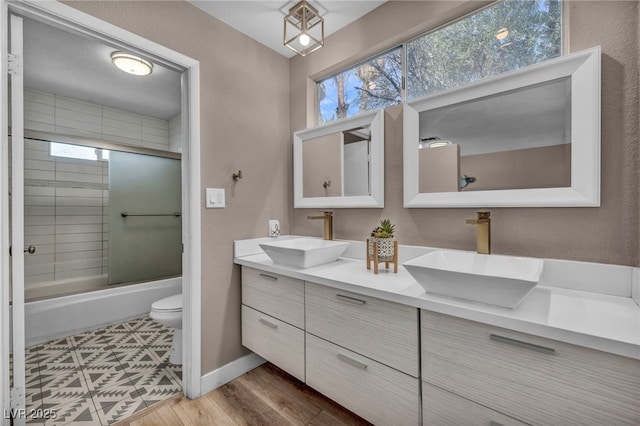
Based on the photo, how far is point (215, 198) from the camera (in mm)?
1711

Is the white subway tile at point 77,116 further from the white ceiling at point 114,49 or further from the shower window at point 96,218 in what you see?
the shower window at point 96,218

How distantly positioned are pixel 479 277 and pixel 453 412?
0.50 m

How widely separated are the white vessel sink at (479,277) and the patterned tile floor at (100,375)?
1.70 meters

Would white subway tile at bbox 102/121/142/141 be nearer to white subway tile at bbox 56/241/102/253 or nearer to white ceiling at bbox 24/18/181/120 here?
white ceiling at bbox 24/18/181/120

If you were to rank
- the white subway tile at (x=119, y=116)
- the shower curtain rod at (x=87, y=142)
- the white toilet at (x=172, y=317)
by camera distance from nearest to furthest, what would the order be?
the white toilet at (x=172, y=317)
the shower curtain rod at (x=87, y=142)
the white subway tile at (x=119, y=116)

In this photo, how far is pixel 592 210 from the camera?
109 cm

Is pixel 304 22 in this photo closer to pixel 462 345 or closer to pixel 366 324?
pixel 366 324

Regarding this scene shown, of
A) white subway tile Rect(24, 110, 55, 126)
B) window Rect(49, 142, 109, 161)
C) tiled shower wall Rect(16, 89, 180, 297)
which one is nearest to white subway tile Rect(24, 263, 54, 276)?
tiled shower wall Rect(16, 89, 180, 297)

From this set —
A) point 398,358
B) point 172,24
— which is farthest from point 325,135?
point 398,358

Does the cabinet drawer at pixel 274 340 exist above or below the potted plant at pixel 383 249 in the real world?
below

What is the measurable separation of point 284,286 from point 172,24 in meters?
1.65

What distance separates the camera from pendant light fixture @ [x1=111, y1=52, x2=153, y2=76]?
219 cm

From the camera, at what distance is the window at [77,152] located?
117 inches

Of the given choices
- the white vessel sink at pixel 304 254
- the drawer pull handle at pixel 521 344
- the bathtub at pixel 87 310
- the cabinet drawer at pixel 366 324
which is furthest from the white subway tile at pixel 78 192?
the drawer pull handle at pixel 521 344
